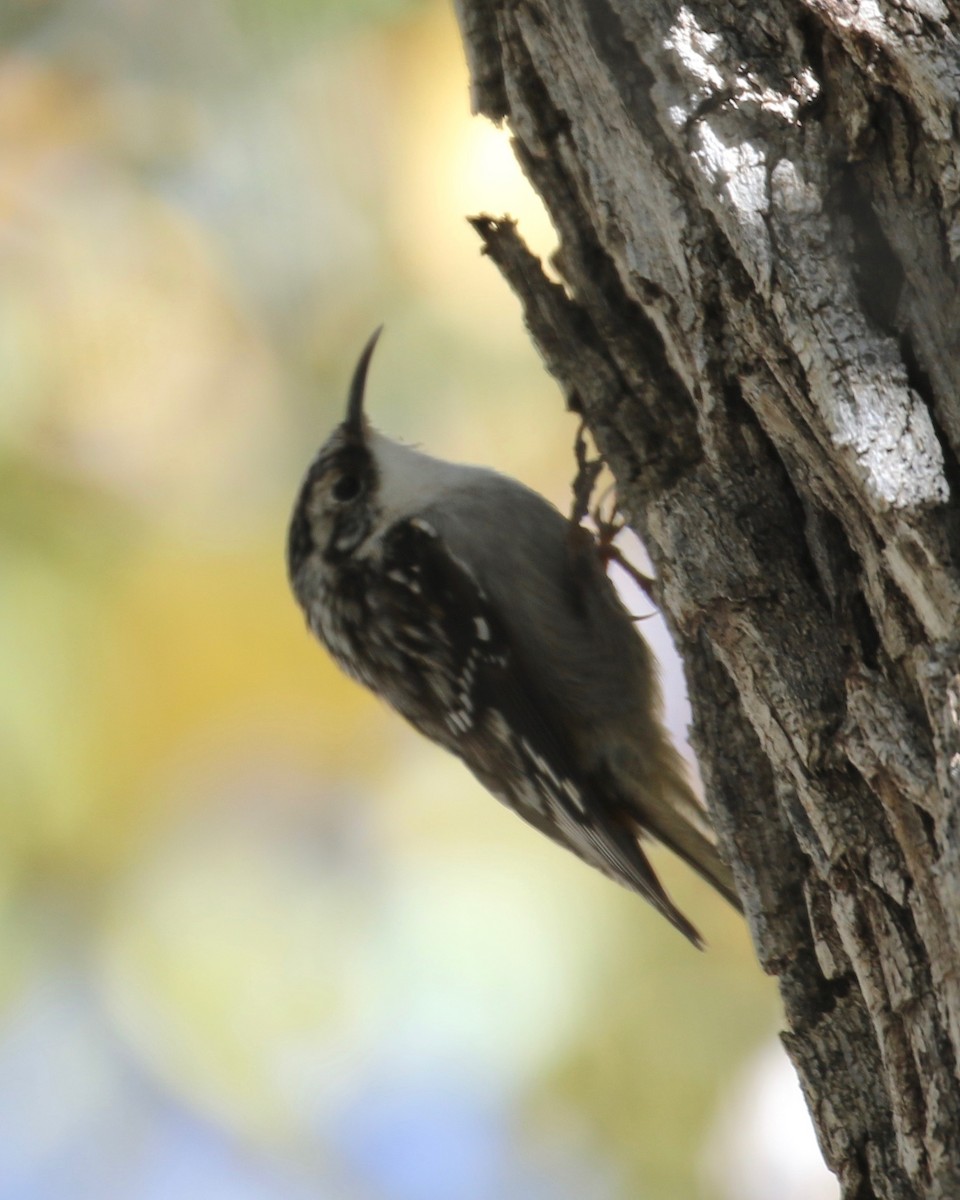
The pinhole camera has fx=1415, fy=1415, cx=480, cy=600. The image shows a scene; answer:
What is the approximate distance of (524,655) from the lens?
3.09 m

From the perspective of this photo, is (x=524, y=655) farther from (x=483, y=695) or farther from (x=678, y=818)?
(x=678, y=818)

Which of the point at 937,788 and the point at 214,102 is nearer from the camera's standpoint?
the point at 937,788

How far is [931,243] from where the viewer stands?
1565mm

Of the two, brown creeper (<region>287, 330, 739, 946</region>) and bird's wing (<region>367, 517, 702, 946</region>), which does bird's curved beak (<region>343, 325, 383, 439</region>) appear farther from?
bird's wing (<region>367, 517, 702, 946</region>)

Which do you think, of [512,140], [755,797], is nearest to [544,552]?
[512,140]

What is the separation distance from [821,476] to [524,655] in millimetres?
1499

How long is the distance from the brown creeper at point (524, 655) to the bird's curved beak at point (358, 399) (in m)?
0.03

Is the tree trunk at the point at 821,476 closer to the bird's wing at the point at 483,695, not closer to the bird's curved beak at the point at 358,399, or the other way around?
the bird's wing at the point at 483,695

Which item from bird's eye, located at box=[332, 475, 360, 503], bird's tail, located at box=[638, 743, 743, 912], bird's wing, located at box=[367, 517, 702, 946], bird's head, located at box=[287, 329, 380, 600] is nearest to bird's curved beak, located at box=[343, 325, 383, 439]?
bird's head, located at box=[287, 329, 380, 600]

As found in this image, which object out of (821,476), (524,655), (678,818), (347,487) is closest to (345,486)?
(347,487)

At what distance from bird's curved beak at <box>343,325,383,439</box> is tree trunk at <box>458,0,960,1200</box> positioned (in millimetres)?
1370

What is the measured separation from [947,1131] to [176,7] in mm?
3771

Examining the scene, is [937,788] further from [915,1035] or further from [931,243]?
[931,243]

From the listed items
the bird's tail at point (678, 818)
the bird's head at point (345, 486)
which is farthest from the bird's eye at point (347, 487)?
the bird's tail at point (678, 818)
